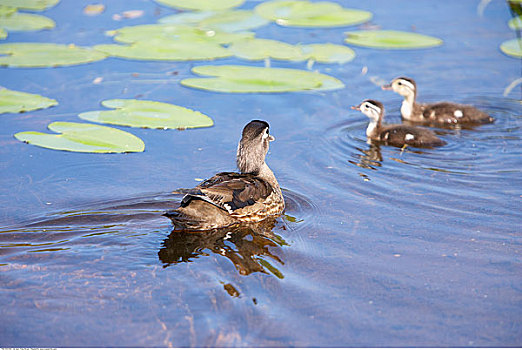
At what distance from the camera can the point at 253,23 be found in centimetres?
1034

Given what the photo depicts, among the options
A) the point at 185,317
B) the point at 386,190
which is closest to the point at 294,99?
the point at 386,190

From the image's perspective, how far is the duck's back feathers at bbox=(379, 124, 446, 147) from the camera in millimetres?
7434

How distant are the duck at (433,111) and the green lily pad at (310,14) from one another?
2379 mm

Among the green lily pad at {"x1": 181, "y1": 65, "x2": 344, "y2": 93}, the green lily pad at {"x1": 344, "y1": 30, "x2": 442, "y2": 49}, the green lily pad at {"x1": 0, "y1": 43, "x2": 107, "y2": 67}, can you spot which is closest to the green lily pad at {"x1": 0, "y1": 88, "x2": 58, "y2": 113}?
the green lily pad at {"x1": 0, "y1": 43, "x2": 107, "y2": 67}

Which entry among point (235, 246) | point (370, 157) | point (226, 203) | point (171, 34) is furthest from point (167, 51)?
point (235, 246)

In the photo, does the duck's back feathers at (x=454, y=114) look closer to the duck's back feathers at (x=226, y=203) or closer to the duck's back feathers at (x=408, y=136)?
the duck's back feathers at (x=408, y=136)

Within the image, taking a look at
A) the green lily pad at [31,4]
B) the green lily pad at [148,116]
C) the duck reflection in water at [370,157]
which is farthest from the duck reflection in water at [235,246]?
the green lily pad at [31,4]

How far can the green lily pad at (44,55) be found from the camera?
28.6ft

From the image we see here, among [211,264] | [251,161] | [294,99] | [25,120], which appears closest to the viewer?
[211,264]

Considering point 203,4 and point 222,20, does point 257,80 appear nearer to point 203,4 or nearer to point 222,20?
point 222,20

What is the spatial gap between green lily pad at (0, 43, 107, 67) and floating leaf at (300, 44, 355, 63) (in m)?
2.77

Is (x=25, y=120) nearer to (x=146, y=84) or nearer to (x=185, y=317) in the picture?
(x=146, y=84)

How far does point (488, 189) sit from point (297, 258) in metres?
2.26

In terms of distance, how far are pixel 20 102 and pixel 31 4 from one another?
4.08 metres
